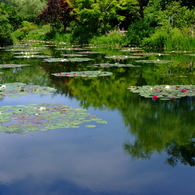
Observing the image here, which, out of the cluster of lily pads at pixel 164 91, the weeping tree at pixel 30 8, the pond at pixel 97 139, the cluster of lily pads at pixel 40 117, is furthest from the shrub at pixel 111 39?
the weeping tree at pixel 30 8

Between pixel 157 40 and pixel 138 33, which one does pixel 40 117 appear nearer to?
pixel 157 40

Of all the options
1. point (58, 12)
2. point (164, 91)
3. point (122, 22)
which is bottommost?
point (164, 91)

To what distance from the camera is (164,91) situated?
7.46m

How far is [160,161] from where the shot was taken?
3904mm

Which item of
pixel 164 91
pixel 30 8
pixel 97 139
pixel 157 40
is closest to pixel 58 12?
pixel 157 40

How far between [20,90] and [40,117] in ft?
8.31

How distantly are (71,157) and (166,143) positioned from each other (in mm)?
1305

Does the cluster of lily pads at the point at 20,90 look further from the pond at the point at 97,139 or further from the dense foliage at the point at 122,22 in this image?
the dense foliage at the point at 122,22

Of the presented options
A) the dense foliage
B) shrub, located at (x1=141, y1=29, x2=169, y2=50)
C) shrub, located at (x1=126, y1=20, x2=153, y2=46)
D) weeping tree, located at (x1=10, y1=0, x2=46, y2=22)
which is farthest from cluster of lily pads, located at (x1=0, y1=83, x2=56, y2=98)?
weeping tree, located at (x1=10, y1=0, x2=46, y2=22)

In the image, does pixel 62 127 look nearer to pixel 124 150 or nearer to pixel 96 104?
pixel 124 150

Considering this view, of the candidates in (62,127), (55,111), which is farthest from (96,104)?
(62,127)

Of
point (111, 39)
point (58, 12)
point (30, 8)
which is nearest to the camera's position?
point (111, 39)

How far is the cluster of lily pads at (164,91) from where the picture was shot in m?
7.01

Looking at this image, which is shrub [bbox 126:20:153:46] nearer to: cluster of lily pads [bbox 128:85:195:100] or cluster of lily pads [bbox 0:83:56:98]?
cluster of lily pads [bbox 128:85:195:100]
